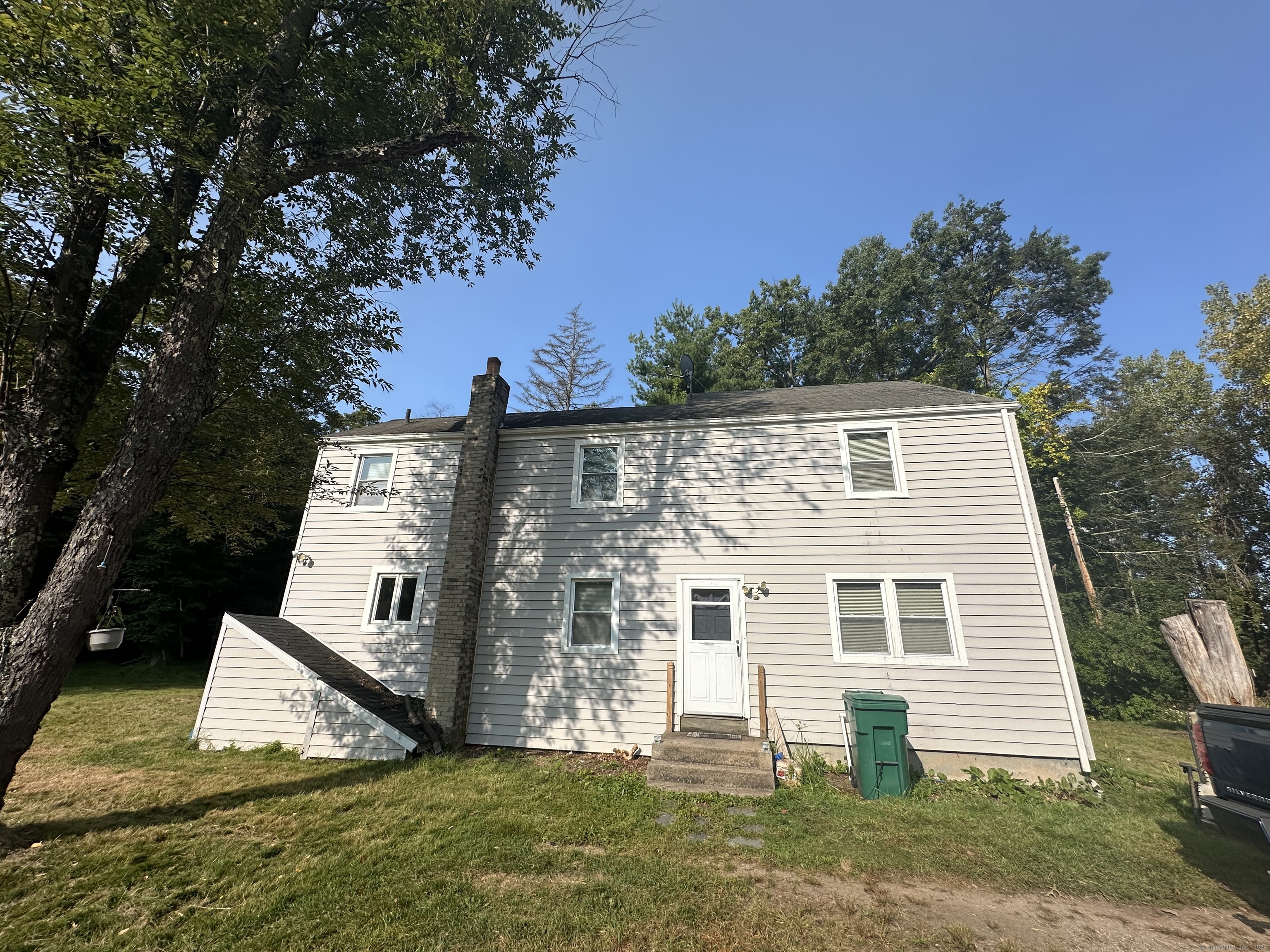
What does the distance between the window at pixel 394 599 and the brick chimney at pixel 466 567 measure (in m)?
0.67

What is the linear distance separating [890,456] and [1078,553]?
63.0 feet

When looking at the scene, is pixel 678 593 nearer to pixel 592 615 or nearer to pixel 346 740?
pixel 592 615

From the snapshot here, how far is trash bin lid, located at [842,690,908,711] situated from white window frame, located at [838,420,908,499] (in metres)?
3.47

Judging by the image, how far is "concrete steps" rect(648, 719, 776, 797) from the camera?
6.96 m

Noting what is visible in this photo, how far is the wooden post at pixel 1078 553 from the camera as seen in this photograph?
20.0m

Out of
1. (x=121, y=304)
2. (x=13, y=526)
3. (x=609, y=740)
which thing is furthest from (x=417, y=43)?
(x=609, y=740)

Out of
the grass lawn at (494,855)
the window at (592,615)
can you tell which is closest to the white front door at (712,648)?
the window at (592,615)

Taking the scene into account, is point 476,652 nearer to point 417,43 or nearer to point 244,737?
point 244,737

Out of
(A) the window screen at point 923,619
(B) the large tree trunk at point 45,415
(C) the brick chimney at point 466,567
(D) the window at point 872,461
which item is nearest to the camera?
(B) the large tree trunk at point 45,415

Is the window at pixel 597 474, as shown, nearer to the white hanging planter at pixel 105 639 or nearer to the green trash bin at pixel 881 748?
the green trash bin at pixel 881 748

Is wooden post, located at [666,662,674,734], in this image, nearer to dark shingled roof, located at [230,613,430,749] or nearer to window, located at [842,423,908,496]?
dark shingled roof, located at [230,613,430,749]

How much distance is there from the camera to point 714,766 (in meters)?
7.24

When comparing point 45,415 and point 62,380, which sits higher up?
point 62,380

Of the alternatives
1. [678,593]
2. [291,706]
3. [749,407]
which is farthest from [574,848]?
[749,407]
